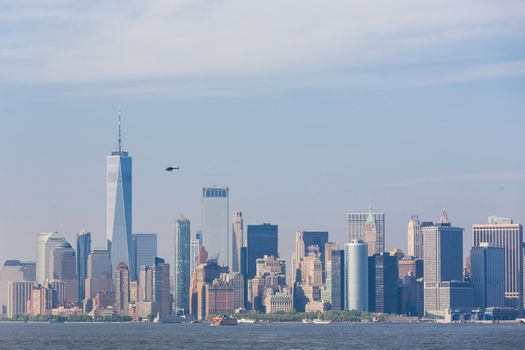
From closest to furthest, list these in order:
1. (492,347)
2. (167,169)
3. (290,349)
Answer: (167,169)
(290,349)
(492,347)

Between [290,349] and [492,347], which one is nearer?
[290,349]

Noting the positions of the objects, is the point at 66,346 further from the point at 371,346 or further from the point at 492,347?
the point at 492,347

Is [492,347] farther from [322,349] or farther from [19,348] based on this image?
[19,348]

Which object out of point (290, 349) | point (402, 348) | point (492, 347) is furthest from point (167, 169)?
point (492, 347)

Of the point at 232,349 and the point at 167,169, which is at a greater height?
the point at 167,169

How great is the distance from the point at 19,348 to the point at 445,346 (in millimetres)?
57977

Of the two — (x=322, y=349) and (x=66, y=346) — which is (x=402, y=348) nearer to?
(x=322, y=349)

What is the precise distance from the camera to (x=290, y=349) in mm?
181000

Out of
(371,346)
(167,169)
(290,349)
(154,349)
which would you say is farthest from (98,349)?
(167,169)

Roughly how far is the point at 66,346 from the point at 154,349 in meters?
18.3

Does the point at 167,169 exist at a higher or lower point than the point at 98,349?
higher

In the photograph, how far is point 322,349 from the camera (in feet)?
605

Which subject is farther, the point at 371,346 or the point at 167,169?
the point at 371,346

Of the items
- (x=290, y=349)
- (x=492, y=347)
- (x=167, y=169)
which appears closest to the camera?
→ (x=167, y=169)
